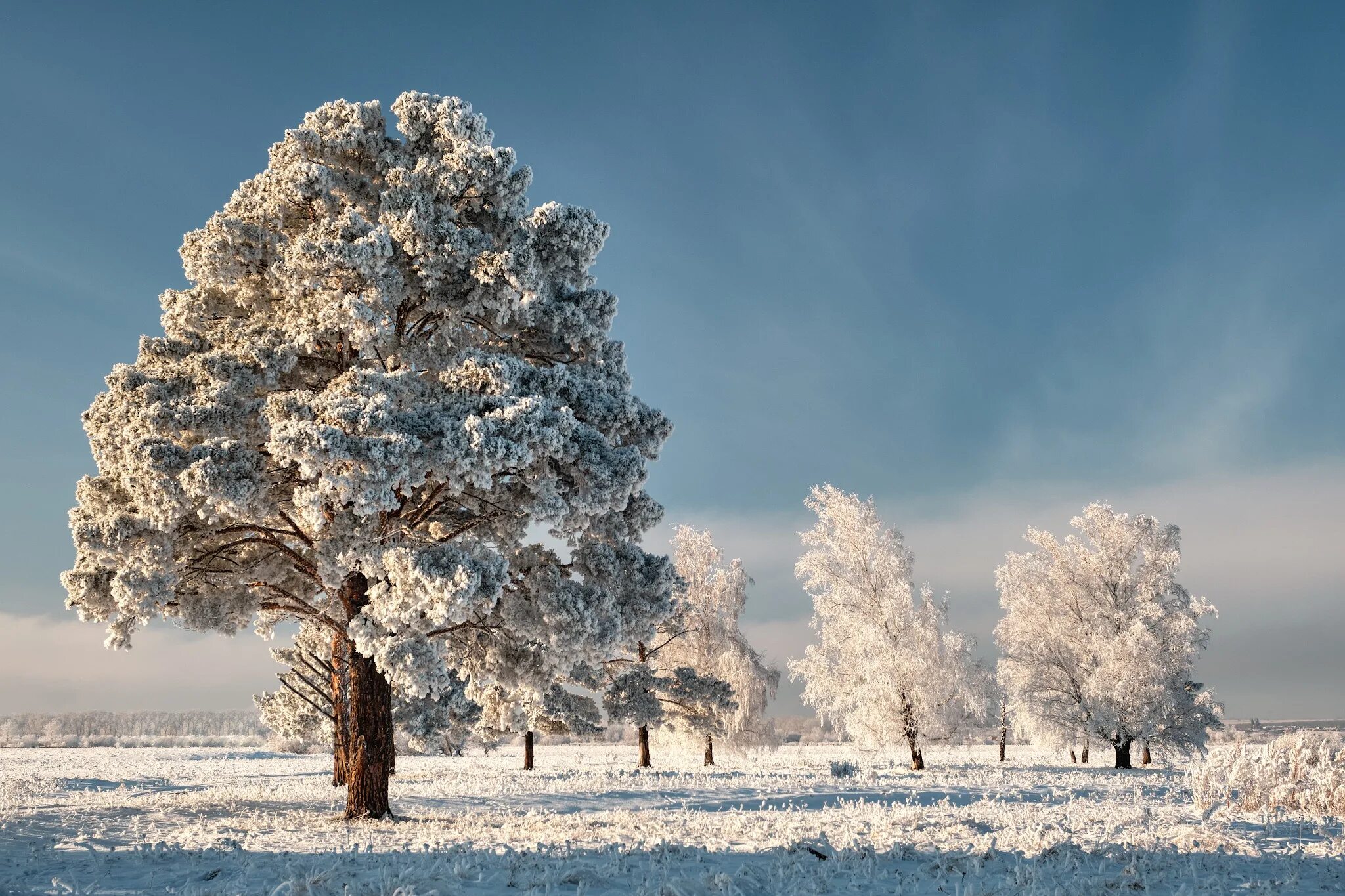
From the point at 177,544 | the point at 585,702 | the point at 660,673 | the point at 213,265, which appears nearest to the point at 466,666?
the point at 177,544

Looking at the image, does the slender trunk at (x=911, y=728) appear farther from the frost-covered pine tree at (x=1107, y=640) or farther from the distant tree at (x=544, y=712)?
the distant tree at (x=544, y=712)

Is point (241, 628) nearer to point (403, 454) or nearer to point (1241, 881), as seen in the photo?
point (403, 454)

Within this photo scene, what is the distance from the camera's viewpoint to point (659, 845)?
9.27 meters

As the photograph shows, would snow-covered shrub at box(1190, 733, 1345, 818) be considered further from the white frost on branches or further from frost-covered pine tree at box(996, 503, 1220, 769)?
frost-covered pine tree at box(996, 503, 1220, 769)

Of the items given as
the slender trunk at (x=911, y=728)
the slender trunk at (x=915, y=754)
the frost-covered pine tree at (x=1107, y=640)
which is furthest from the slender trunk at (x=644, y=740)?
the frost-covered pine tree at (x=1107, y=640)

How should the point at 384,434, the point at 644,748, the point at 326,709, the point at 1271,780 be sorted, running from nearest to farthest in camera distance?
1. the point at 384,434
2. the point at 1271,780
3. the point at 326,709
4. the point at 644,748

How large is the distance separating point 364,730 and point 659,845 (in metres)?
6.83

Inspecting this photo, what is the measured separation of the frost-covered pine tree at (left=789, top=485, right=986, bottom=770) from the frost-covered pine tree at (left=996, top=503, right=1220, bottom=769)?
467 centimetres

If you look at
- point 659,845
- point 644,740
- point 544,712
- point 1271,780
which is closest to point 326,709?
point 544,712

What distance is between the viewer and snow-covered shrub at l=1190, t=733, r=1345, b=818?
1344 centimetres

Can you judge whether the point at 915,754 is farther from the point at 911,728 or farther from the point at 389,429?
the point at 389,429

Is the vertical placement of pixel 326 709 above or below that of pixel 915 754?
above

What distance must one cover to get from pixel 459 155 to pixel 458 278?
208cm

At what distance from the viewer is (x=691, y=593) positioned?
37906 millimetres
